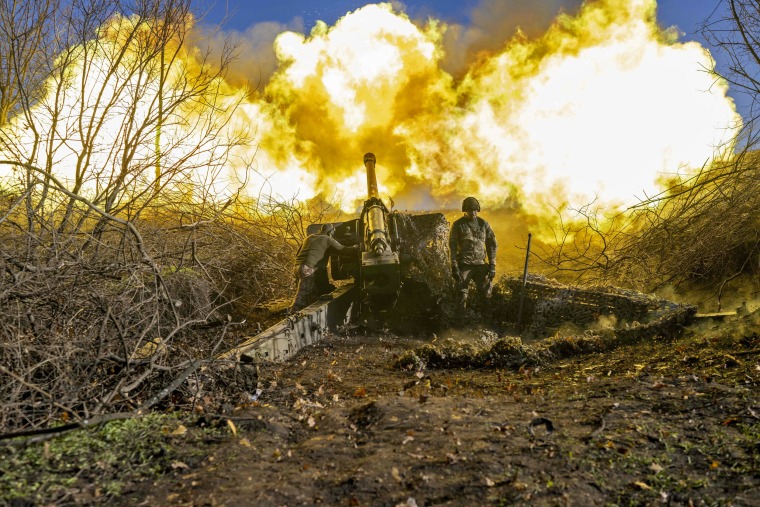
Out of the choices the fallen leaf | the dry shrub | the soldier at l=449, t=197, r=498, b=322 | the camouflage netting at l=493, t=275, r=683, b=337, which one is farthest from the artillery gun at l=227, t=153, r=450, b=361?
the fallen leaf

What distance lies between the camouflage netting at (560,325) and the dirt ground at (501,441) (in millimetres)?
720

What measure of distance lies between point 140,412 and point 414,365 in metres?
3.60

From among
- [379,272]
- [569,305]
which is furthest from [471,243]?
[569,305]

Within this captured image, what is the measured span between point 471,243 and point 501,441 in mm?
6893

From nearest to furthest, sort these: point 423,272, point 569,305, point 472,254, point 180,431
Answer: point 180,431 < point 569,305 < point 472,254 < point 423,272

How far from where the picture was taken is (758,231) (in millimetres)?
8680

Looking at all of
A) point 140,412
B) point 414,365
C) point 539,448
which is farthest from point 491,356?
point 140,412

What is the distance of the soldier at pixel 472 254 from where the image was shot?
35.0 ft

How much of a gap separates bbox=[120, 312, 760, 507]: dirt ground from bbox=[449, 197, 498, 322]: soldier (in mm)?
4459

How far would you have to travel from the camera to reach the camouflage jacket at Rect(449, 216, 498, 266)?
10648mm

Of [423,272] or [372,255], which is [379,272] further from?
[423,272]

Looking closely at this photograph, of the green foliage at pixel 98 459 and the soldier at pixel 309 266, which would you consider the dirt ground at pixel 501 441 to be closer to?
the green foliage at pixel 98 459

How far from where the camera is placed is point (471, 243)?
34.9ft

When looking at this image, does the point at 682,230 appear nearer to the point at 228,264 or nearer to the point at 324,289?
the point at 324,289
